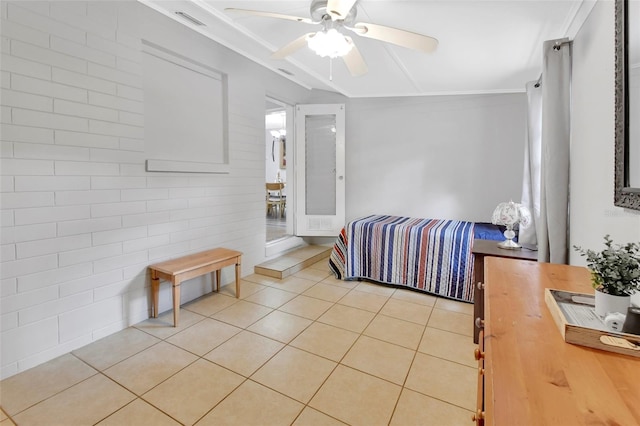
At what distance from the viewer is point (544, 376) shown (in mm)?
652

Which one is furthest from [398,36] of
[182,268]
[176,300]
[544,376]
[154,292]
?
[154,292]

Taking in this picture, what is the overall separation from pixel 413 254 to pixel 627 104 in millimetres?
2267

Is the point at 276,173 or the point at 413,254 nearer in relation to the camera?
the point at 413,254

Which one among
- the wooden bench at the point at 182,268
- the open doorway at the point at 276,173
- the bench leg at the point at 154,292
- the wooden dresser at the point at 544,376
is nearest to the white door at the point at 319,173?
the open doorway at the point at 276,173

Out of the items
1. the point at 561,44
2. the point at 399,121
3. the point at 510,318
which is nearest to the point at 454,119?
the point at 399,121

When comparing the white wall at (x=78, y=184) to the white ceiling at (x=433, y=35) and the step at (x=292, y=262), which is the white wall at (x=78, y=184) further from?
the step at (x=292, y=262)

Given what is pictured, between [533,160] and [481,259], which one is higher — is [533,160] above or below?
above

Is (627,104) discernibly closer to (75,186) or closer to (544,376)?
(544,376)

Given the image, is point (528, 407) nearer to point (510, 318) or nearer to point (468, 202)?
point (510, 318)

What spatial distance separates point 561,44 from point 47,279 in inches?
138

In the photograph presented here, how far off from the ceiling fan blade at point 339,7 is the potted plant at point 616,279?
1.50 metres

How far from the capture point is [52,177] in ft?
6.30

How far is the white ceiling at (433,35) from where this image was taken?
1.94 m

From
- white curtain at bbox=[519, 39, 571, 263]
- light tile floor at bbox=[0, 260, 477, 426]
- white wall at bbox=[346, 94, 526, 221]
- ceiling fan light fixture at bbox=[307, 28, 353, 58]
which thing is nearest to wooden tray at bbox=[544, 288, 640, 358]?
light tile floor at bbox=[0, 260, 477, 426]
